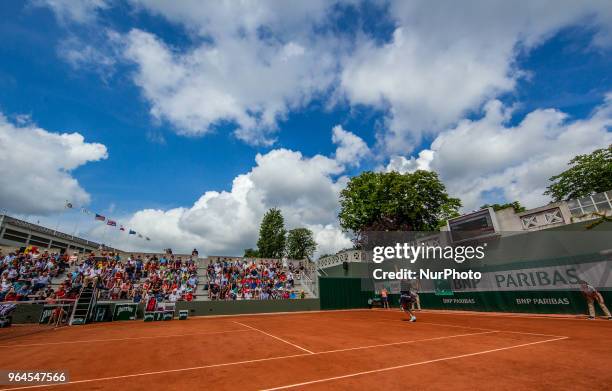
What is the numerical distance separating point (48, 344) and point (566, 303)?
23.7 metres

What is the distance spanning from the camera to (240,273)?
28094 mm

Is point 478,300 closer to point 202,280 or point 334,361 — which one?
point 334,361

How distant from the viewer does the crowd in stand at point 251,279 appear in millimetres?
25141

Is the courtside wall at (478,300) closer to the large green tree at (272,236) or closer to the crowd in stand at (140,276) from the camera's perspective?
the crowd in stand at (140,276)

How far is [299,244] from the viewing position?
71812 mm

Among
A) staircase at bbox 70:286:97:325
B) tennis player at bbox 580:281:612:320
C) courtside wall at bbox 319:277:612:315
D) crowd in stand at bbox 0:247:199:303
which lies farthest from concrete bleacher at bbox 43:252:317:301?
tennis player at bbox 580:281:612:320

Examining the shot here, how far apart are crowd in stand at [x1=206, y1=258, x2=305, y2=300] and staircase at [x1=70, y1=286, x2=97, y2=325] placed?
8.65m

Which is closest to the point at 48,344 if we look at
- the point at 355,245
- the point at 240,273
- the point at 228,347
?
the point at 228,347

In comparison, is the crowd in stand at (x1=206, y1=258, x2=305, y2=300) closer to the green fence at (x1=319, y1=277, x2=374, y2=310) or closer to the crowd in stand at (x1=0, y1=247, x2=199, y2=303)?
the crowd in stand at (x1=0, y1=247, x2=199, y2=303)

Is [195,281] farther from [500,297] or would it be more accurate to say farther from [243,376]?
[500,297]

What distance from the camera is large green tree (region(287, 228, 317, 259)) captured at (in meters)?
70.7

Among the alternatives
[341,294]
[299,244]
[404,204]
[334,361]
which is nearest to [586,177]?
[404,204]

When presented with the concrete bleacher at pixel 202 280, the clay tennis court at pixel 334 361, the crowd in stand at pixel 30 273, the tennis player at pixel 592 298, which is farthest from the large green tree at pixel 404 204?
the crowd in stand at pixel 30 273

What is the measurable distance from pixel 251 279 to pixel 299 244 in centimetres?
4483
